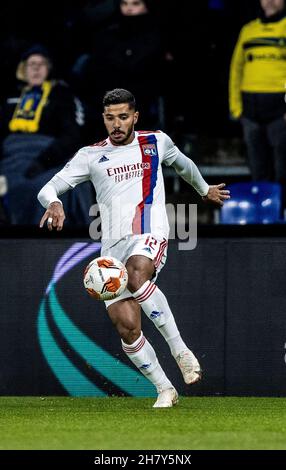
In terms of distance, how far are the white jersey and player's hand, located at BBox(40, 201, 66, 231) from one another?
50 centimetres

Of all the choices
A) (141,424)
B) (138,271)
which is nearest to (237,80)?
(138,271)

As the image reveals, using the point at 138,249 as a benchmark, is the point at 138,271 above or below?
below

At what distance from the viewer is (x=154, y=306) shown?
26.7 feet

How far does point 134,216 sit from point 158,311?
69cm

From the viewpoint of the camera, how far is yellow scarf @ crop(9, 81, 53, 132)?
11.9 m

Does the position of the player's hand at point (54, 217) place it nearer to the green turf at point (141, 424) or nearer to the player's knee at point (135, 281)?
the player's knee at point (135, 281)

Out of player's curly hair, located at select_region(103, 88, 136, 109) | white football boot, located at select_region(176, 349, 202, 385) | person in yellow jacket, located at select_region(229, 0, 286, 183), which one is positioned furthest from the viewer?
person in yellow jacket, located at select_region(229, 0, 286, 183)

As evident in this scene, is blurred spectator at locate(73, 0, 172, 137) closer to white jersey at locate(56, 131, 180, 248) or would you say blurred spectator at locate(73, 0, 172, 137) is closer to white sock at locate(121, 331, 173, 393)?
white jersey at locate(56, 131, 180, 248)

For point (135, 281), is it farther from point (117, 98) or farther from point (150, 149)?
point (117, 98)

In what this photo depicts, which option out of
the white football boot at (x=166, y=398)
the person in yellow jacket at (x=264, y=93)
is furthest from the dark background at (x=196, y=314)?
the person in yellow jacket at (x=264, y=93)

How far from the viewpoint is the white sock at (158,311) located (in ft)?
26.6

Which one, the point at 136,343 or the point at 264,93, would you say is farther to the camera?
the point at 264,93

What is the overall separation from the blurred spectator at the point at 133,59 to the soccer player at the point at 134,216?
11.2ft

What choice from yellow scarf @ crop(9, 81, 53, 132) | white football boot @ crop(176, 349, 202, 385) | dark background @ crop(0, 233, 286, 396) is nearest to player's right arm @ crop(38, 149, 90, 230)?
white football boot @ crop(176, 349, 202, 385)
